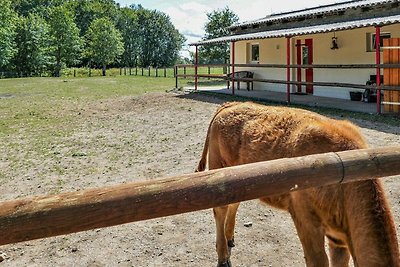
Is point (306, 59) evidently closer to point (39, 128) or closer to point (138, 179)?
point (39, 128)

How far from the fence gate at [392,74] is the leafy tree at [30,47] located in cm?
4036

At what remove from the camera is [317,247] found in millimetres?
2598

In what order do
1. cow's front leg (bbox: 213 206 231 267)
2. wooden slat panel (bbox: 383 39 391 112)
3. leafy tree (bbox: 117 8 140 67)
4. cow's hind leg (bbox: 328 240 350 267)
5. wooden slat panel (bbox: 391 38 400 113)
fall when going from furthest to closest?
leafy tree (bbox: 117 8 140 67) < wooden slat panel (bbox: 383 39 391 112) < wooden slat panel (bbox: 391 38 400 113) < cow's front leg (bbox: 213 206 231 267) < cow's hind leg (bbox: 328 240 350 267)

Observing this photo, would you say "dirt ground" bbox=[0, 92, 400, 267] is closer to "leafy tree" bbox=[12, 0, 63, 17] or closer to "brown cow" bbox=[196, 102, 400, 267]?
"brown cow" bbox=[196, 102, 400, 267]

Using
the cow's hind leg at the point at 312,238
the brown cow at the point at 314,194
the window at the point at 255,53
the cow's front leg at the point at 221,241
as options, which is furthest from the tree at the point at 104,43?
the cow's hind leg at the point at 312,238

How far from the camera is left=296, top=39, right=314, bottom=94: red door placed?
17.4 m

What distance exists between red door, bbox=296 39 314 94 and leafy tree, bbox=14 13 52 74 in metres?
34.4

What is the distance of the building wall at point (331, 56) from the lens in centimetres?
1463

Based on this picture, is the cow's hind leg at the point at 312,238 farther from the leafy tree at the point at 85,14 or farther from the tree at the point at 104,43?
the leafy tree at the point at 85,14

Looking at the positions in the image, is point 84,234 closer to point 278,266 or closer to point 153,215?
point 278,266

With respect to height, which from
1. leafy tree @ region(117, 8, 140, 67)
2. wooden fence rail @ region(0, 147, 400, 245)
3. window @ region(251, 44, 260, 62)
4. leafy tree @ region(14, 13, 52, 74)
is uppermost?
Answer: leafy tree @ region(117, 8, 140, 67)

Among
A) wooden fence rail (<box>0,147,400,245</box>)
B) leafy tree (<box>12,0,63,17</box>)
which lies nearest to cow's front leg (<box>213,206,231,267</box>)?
wooden fence rail (<box>0,147,400,245</box>)

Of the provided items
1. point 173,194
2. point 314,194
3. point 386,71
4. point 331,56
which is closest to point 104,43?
point 331,56

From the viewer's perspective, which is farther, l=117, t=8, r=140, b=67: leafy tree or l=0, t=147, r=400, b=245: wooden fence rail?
l=117, t=8, r=140, b=67: leafy tree
